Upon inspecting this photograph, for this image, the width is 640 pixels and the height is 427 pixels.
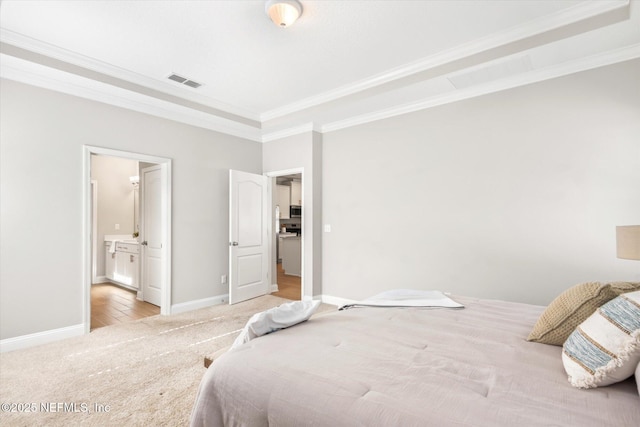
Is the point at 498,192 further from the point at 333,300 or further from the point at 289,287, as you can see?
the point at 289,287

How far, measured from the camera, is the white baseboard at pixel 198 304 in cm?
431

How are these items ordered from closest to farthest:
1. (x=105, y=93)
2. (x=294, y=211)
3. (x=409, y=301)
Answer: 1. (x=409, y=301)
2. (x=105, y=93)
3. (x=294, y=211)

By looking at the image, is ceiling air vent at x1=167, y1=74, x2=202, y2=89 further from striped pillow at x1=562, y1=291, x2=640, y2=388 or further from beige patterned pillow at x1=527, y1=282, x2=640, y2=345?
striped pillow at x1=562, y1=291, x2=640, y2=388

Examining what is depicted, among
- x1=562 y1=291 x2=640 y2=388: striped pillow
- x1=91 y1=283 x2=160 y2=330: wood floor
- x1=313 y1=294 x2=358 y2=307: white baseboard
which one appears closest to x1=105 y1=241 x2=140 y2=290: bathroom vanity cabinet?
x1=91 y1=283 x2=160 y2=330: wood floor

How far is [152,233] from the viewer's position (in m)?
4.79

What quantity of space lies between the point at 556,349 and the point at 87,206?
13.8 ft

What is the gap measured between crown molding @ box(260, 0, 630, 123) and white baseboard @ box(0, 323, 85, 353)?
3.75 metres

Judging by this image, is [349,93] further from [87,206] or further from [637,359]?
[637,359]

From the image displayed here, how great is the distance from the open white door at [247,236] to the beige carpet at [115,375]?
1039 millimetres

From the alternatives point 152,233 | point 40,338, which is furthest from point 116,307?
point 40,338

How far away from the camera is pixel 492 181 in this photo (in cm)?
344

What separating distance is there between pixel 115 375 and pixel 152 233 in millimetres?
2574

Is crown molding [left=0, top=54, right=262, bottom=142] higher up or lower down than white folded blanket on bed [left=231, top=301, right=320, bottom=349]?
higher up

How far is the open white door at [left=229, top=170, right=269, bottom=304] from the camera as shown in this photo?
4.73 meters
